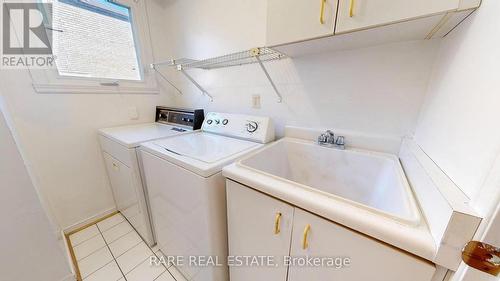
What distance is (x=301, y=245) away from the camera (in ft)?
2.46

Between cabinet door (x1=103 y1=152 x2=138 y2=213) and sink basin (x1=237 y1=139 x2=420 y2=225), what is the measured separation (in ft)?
3.94

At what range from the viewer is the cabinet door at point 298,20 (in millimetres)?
837

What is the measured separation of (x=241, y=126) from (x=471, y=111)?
1.22 meters

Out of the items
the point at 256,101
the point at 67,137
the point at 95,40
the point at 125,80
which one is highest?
the point at 95,40

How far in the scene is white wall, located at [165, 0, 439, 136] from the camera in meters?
1.01

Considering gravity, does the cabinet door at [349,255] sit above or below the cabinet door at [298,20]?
below

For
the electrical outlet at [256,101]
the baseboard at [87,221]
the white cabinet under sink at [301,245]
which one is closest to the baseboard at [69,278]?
the baseboard at [87,221]

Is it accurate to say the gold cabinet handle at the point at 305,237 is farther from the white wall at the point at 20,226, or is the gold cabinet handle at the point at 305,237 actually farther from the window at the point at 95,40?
the window at the point at 95,40

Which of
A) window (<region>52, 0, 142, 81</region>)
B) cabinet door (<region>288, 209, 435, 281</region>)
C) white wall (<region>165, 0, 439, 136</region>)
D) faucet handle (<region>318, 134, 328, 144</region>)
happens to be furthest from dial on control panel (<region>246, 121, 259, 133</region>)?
window (<region>52, 0, 142, 81</region>)

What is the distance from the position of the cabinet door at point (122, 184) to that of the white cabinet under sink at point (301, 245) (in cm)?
109

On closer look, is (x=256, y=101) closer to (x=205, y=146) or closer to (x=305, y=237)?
(x=205, y=146)

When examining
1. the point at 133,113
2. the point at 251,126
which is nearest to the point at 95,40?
the point at 133,113

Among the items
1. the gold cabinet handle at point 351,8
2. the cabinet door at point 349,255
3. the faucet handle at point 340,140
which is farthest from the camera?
the faucet handle at point 340,140

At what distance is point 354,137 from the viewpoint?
119 cm
